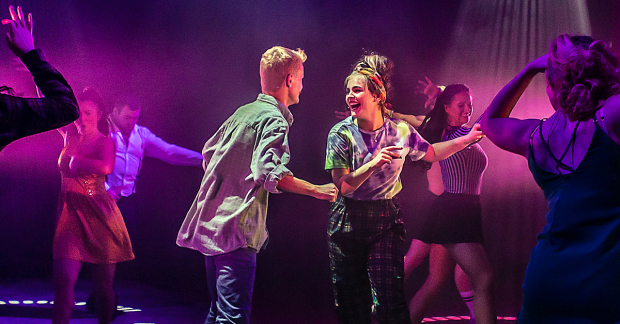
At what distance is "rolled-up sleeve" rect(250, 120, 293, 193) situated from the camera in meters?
2.38

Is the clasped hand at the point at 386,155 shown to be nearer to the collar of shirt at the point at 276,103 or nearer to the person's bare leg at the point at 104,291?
the collar of shirt at the point at 276,103

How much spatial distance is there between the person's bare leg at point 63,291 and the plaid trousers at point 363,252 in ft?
6.22

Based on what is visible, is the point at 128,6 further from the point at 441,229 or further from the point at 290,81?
the point at 441,229

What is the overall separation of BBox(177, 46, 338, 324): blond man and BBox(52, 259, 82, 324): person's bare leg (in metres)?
1.25

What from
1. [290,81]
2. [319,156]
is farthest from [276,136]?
[319,156]

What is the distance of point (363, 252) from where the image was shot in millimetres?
2932

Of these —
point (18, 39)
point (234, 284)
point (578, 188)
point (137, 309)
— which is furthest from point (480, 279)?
point (18, 39)

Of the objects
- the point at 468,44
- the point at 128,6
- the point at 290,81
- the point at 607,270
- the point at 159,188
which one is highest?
the point at 128,6

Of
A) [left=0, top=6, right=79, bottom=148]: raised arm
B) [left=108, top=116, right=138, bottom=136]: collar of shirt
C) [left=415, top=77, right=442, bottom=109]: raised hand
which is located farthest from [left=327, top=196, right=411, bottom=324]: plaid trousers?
[left=108, top=116, right=138, bottom=136]: collar of shirt

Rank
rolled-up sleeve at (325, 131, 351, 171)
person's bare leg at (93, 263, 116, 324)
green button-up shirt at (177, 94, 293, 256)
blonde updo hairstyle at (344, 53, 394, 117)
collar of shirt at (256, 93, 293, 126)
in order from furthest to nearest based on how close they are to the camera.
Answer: person's bare leg at (93, 263, 116, 324), blonde updo hairstyle at (344, 53, 394, 117), rolled-up sleeve at (325, 131, 351, 171), collar of shirt at (256, 93, 293, 126), green button-up shirt at (177, 94, 293, 256)

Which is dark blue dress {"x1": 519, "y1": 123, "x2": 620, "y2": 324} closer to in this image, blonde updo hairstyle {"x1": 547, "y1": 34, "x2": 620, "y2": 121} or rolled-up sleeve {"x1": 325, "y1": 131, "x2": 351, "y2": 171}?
blonde updo hairstyle {"x1": 547, "y1": 34, "x2": 620, "y2": 121}

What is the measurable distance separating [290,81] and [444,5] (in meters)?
2.20

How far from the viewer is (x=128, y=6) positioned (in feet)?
13.7

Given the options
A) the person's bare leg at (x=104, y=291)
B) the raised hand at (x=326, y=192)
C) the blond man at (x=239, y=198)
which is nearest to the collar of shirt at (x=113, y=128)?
the person's bare leg at (x=104, y=291)
